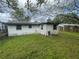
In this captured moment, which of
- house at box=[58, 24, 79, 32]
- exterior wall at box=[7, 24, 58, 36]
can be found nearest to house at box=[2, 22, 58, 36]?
exterior wall at box=[7, 24, 58, 36]

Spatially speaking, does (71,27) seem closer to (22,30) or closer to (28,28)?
(28,28)

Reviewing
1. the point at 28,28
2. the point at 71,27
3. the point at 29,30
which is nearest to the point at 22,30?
the point at 28,28

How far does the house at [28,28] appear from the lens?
24.4 m

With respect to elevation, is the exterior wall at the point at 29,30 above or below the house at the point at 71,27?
above

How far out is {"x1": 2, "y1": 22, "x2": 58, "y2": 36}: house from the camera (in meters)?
24.4

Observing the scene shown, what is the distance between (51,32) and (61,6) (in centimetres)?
1198

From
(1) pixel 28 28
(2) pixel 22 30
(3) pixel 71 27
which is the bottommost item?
(3) pixel 71 27

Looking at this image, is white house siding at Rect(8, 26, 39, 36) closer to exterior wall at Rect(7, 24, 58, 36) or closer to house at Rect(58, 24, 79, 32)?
exterior wall at Rect(7, 24, 58, 36)

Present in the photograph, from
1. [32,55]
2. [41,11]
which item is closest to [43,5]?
[41,11]

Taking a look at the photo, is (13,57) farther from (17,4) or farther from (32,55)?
(17,4)

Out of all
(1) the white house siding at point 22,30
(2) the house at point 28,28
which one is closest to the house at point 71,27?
(2) the house at point 28,28

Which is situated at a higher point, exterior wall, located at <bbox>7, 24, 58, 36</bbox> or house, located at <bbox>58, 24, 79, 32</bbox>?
exterior wall, located at <bbox>7, 24, 58, 36</bbox>

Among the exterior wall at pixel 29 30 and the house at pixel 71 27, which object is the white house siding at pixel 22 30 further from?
the house at pixel 71 27

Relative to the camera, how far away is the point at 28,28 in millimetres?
28891
